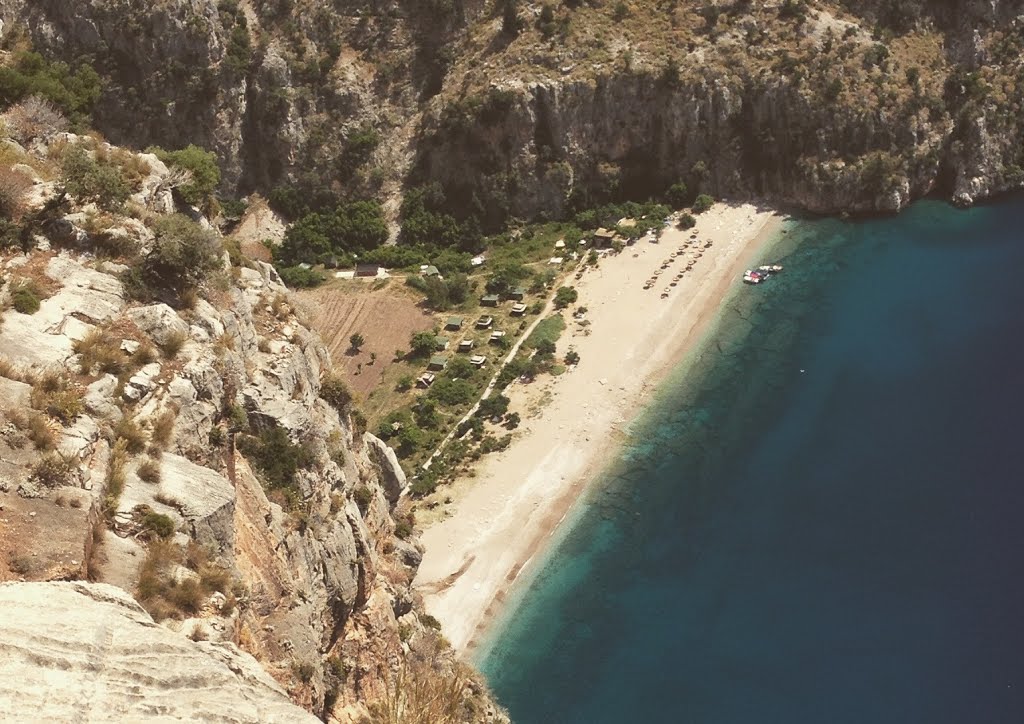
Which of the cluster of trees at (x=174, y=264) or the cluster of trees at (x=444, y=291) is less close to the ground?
the cluster of trees at (x=174, y=264)

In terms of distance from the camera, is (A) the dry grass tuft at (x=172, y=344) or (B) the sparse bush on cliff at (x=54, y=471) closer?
(B) the sparse bush on cliff at (x=54, y=471)

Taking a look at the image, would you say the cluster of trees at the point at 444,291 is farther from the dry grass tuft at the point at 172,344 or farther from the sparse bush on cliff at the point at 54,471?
the sparse bush on cliff at the point at 54,471

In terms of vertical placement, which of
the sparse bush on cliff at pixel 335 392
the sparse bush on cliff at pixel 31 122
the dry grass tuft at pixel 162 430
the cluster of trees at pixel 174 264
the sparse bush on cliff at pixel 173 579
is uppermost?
the sparse bush on cliff at pixel 31 122

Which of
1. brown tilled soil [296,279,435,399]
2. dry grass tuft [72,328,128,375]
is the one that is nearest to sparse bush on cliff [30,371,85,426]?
dry grass tuft [72,328,128,375]

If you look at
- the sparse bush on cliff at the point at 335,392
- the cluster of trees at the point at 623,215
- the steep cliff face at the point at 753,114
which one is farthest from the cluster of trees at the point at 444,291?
the sparse bush on cliff at the point at 335,392

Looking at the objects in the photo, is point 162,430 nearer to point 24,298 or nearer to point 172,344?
point 172,344

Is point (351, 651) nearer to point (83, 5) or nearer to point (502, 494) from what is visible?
point (502, 494)
